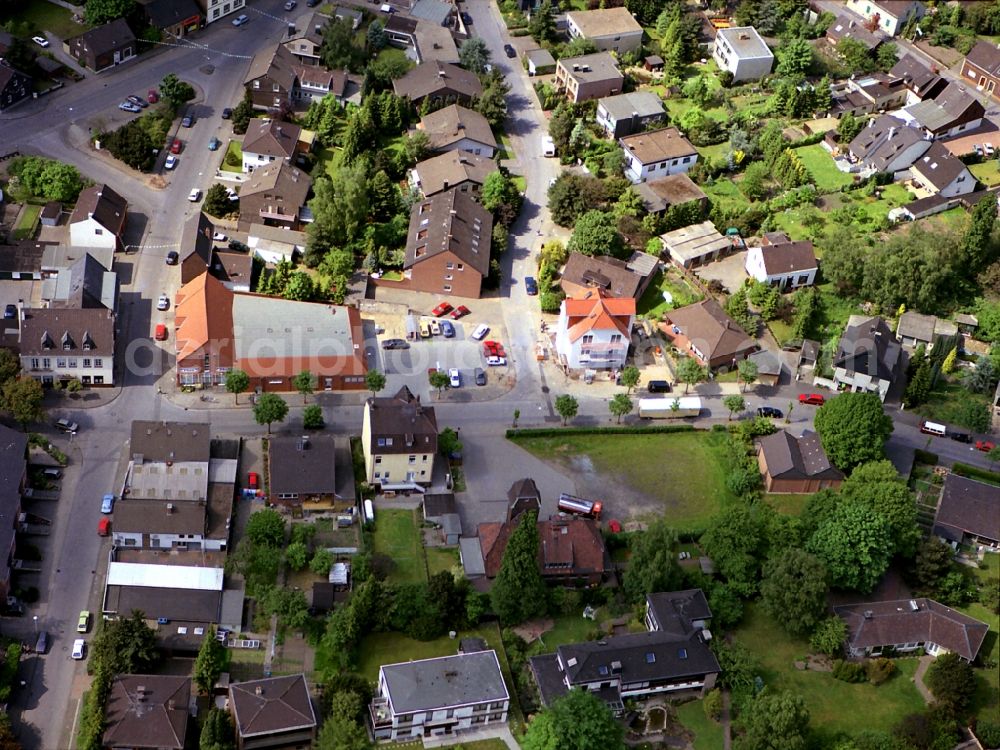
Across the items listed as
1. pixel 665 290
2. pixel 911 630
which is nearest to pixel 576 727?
pixel 911 630

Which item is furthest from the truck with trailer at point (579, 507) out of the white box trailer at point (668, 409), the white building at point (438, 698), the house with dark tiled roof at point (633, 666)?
the white building at point (438, 698)

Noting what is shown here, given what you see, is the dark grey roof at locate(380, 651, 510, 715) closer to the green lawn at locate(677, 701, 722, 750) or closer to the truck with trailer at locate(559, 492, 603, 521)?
the green lawn at locate(677, 701, 722, 750)

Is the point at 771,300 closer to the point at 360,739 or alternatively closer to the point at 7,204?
the point at 360,739

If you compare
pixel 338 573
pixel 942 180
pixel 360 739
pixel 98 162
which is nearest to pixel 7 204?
pixel 98 162

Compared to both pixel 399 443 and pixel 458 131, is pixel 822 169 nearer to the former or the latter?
pixel 458 131

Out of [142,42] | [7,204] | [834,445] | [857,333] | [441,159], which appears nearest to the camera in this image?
[834,445]

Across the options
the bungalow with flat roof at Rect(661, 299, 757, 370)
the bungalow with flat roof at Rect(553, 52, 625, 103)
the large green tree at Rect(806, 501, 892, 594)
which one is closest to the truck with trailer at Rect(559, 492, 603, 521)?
the large green tree at Rect(806, 501, 892, 594)
